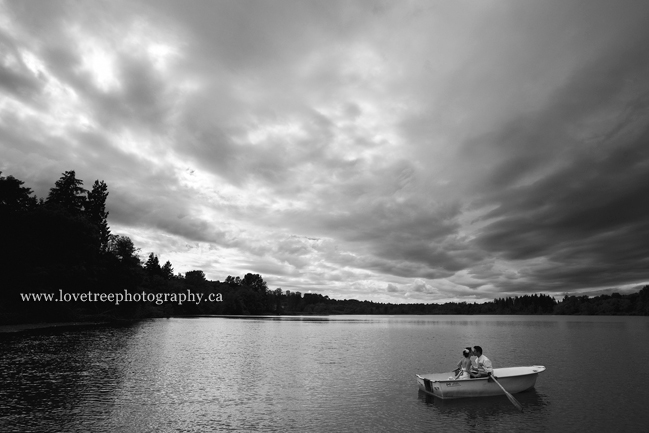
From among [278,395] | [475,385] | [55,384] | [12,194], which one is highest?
[12,194]

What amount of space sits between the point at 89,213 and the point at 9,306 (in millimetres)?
41619

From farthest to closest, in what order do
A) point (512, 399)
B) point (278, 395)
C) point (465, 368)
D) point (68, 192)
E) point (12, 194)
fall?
point (68, 192), point (12, 194), point (465, 368), point (278, 395), point (512, 399)

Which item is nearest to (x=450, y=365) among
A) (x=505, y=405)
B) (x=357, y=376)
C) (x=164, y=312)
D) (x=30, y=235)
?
(x=357, y=376)

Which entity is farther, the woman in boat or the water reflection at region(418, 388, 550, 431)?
the woman in boat

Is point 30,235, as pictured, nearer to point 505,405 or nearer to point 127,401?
point 127,401

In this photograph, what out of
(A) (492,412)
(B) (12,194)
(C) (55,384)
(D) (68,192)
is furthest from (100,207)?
(A) (492,412)

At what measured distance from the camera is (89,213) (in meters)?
113

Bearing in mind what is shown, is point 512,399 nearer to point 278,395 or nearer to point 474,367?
point 474,367

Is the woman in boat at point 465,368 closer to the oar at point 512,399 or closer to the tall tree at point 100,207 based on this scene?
the oar at point 512,399

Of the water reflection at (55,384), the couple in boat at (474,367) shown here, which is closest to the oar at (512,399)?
the couple in boat at (474,367)

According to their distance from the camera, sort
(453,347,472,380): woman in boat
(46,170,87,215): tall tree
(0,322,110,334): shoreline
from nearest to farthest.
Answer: (453,347,472,380): woman in boat
(0,322,110,334): shoreline
(46,170,87,215): tall tree

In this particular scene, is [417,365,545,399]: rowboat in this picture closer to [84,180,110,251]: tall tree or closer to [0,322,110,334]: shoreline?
[0,322,110,334]: shoreline

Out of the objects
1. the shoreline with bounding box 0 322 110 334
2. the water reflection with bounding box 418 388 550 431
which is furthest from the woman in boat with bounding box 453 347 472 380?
the shoreline with bounding box 0 322 110 334

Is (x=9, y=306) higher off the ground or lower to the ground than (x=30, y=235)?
lower
